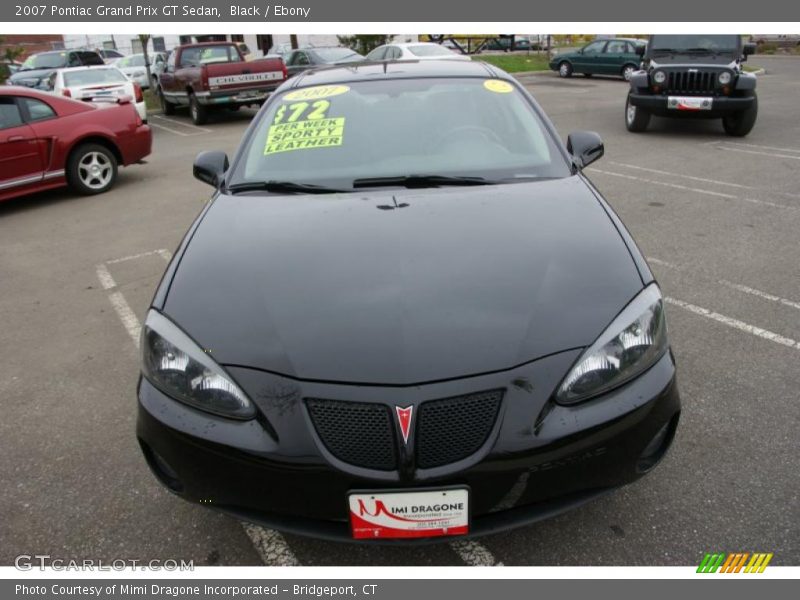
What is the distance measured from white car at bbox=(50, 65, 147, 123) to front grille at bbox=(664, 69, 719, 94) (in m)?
9.73

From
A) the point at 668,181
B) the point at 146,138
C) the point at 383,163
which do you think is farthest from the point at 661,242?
the point at 146,138

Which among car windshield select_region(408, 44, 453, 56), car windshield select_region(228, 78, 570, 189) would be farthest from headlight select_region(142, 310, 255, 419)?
car windshield select_region(408, 44, 453, 56)

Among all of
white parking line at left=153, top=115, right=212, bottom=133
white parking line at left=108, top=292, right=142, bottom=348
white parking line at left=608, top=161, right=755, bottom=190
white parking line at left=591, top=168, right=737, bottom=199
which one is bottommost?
white parking line at left=608, top=161, right=755, bottom=190

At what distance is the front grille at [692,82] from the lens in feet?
32.0

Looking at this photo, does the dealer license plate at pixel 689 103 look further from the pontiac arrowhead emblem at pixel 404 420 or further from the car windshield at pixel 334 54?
the pontiac arrowhead emblem at pixel 404 420

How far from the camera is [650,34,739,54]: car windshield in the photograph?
1018 centimetres

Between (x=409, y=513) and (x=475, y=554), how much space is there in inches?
21.0

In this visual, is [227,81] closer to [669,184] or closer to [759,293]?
[669,184]

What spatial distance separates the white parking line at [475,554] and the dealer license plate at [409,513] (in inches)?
14.0

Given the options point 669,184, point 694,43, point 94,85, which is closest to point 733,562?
point 669,184

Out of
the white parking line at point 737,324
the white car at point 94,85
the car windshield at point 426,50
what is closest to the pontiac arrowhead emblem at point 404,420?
the white parking line at point 737,324

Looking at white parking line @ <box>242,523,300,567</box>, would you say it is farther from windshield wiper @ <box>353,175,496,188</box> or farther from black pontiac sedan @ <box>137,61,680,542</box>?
windshield wiper @ <box>353,175,496,188</box>

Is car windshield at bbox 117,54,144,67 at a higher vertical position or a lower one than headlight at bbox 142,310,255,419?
higher

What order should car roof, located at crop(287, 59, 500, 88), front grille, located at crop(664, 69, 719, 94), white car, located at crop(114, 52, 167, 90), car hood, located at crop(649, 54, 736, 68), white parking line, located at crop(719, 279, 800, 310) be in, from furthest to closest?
white car, located at crop(114, 52, 167, 90), car hood, located at crop(649, 54, 736, 68), front grille, located at crop(664, 69, 719, 94), white parking line, located at crop(719, 279, 800, 310), car roof, located at crop(287, 59, 500, 88)
